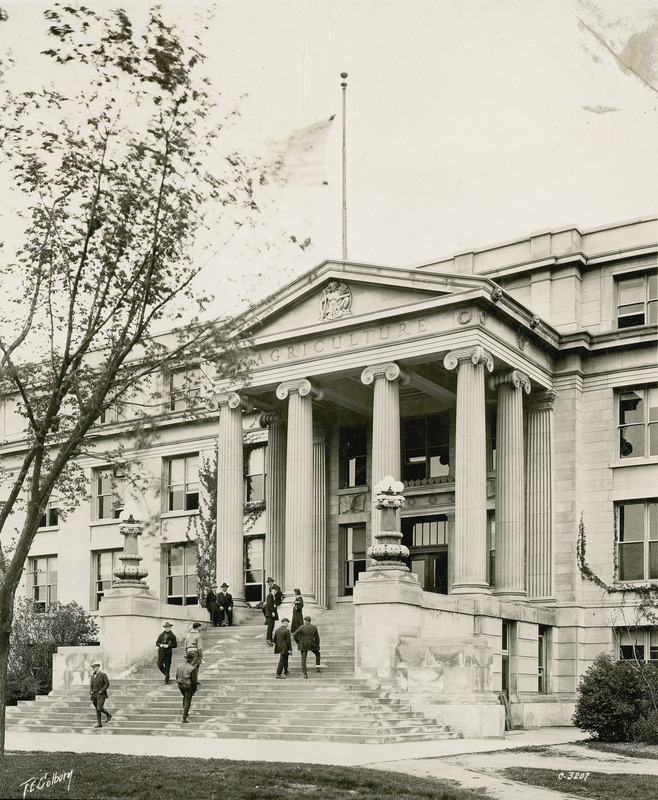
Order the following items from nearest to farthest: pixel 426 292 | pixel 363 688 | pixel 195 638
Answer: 1. pixel 363 688
2. pixel 195 638
3. pixel 426 292

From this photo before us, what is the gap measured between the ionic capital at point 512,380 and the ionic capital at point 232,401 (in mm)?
8301

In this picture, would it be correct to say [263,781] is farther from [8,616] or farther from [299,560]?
[299,560]

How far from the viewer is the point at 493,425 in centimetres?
3669

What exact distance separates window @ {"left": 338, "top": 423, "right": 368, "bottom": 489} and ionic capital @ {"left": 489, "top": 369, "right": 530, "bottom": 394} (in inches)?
279

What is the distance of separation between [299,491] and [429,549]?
19.7 feet

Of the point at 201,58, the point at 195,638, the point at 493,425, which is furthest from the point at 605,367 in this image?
the point at 201,58

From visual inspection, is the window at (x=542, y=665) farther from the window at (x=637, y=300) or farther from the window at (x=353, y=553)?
the window at (x=637, y=300)

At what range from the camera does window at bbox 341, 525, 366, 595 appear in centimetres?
3806

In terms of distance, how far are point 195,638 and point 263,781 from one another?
1147 centimetres

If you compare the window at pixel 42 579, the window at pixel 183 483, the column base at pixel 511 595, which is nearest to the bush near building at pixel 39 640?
the window at pixel 42 579

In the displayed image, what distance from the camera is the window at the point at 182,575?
4394cm

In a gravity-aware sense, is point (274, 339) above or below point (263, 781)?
above

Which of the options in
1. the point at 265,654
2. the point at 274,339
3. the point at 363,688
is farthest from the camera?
the point at 274,339
